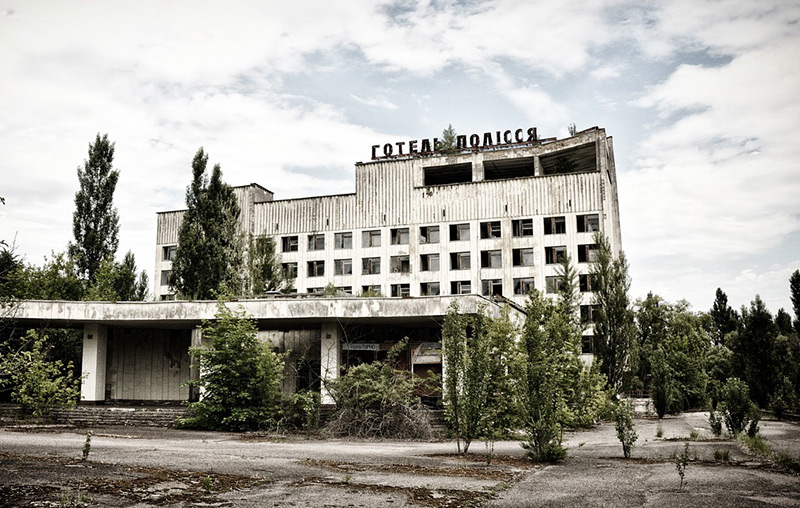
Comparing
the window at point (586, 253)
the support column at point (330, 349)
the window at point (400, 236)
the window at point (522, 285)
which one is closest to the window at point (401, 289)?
the window at point (400, 236)

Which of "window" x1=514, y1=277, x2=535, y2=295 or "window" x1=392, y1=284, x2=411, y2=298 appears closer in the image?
"window" x1=514, y1=277, x2=535, y2=295

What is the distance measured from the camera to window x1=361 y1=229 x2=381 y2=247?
54.8 metres

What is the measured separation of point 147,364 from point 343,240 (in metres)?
23.3

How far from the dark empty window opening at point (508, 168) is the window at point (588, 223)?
719cm

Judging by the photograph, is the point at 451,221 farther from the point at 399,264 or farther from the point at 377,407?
the point at 377,407

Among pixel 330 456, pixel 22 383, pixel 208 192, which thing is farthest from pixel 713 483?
pixel 208 192

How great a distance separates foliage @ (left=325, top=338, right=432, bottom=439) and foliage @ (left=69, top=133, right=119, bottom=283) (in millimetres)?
28589

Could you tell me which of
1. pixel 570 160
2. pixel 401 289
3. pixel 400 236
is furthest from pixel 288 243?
pixel 570 160

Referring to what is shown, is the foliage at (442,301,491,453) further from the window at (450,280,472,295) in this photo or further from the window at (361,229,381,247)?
the window at (361,229,381,247)

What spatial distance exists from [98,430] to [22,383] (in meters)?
6.59

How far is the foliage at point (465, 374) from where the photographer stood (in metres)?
17.3

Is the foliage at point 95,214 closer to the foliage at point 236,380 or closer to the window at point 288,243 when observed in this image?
the window at point 288,243

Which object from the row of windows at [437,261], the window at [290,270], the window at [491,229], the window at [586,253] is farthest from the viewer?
the window at [290,270]

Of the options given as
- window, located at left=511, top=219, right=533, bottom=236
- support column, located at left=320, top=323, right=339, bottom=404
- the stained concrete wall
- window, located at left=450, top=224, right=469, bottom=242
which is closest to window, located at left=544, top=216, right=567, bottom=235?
window, located at left=511, top=219, right=533, bottom=236
